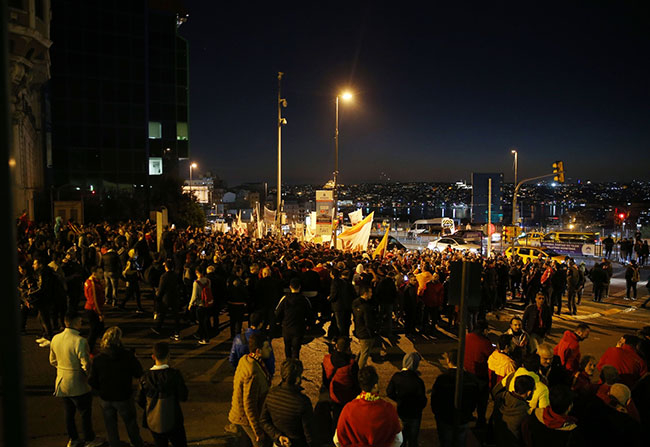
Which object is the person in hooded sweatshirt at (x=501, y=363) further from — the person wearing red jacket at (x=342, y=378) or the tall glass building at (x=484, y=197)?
the tall glass building at (x=484, y=197)

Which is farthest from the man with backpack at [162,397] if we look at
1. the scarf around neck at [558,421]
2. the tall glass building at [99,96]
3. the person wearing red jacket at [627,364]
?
the tall glass building at [99,96]

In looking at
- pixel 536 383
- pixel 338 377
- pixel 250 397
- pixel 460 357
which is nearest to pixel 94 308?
pixel 250 397

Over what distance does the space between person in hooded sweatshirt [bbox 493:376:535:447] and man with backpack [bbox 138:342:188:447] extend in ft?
11.0

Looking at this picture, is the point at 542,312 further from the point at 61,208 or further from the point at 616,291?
the point at 61,208

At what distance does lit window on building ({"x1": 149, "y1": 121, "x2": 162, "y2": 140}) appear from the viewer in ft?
186

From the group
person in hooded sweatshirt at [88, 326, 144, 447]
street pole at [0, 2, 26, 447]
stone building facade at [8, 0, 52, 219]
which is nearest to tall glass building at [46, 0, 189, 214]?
stone building facade at [8, 0, 52, 219]

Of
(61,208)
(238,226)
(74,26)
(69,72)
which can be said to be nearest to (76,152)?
(69,72)

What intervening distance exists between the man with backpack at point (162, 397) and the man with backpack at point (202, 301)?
501 cm

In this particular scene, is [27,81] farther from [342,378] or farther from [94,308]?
[342,378]

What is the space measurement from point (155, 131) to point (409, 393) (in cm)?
5788

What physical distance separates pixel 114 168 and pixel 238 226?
25511mm

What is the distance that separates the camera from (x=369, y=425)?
392 centimetres

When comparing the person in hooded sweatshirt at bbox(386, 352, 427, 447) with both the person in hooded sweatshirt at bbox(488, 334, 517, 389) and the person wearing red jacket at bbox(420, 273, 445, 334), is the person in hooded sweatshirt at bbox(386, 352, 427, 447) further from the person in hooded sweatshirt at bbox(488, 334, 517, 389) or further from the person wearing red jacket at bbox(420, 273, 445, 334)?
the person wearing red jacket at bbox(420, 273, 445, 334)

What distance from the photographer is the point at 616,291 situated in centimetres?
2042
